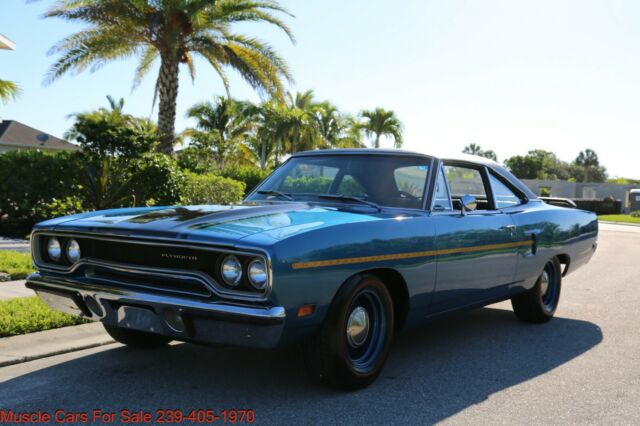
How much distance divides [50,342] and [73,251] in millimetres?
1233

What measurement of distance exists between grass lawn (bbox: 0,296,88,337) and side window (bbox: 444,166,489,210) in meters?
3.23

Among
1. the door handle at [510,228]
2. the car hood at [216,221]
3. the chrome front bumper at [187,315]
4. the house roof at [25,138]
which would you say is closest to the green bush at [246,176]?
the house roof at [25,138]

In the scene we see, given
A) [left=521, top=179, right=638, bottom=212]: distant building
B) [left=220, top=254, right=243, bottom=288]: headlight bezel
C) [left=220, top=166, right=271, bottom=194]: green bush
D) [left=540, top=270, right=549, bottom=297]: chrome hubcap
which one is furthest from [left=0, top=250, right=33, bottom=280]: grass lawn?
[left=521, top=179, right=638, bottom=212]: distant building

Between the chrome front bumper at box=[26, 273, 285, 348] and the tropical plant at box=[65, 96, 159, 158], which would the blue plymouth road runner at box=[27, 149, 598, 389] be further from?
the tropical plant at box=[65, 96, 159, 158]

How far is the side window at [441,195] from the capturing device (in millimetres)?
4854

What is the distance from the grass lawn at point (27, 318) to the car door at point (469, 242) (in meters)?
2.98

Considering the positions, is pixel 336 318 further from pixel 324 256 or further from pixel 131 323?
pixel 131 323

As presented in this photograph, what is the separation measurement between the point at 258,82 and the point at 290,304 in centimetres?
1532

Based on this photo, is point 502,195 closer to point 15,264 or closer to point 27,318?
point 27,318

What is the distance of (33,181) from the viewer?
12023 millimetres

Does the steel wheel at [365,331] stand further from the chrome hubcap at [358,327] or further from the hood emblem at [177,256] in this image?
the hood emblem at [177,256]

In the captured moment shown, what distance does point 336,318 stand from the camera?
376cm

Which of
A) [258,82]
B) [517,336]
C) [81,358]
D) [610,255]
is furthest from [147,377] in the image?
[258,82]

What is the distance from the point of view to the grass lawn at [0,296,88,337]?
200 inches
